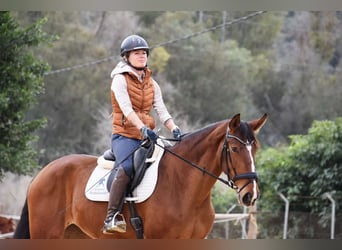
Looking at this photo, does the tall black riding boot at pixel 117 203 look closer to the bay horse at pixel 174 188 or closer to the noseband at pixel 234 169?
the bay horse at pixel 174 188

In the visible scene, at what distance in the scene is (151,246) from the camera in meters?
5.11

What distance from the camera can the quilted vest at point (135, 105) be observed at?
545cm

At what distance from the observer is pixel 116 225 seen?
17.1ft

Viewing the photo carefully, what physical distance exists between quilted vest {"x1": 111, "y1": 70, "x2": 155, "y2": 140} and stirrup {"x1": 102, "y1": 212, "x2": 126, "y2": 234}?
54cm

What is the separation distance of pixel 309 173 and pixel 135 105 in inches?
275

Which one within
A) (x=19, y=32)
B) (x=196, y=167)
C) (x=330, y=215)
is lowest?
(x=330, y=215)

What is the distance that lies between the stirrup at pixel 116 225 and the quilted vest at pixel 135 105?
1.78 ft

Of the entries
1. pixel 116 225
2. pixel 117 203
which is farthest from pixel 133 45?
pixel 116 225

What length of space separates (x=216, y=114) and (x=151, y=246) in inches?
778

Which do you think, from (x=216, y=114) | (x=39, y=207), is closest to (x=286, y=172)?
(x=39, y=207)

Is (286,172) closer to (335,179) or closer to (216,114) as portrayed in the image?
(335,179)

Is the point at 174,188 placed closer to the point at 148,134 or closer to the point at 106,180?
the point at 148,134

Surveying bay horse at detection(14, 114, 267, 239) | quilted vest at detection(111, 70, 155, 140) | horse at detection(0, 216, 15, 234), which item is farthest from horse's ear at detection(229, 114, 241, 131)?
horse at detection(0, 216, 15, 234)

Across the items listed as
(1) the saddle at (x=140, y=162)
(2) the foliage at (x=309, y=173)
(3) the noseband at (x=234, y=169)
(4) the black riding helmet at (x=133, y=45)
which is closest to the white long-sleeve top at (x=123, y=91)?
(4) the black riding helmet at (x=133, y=45)
